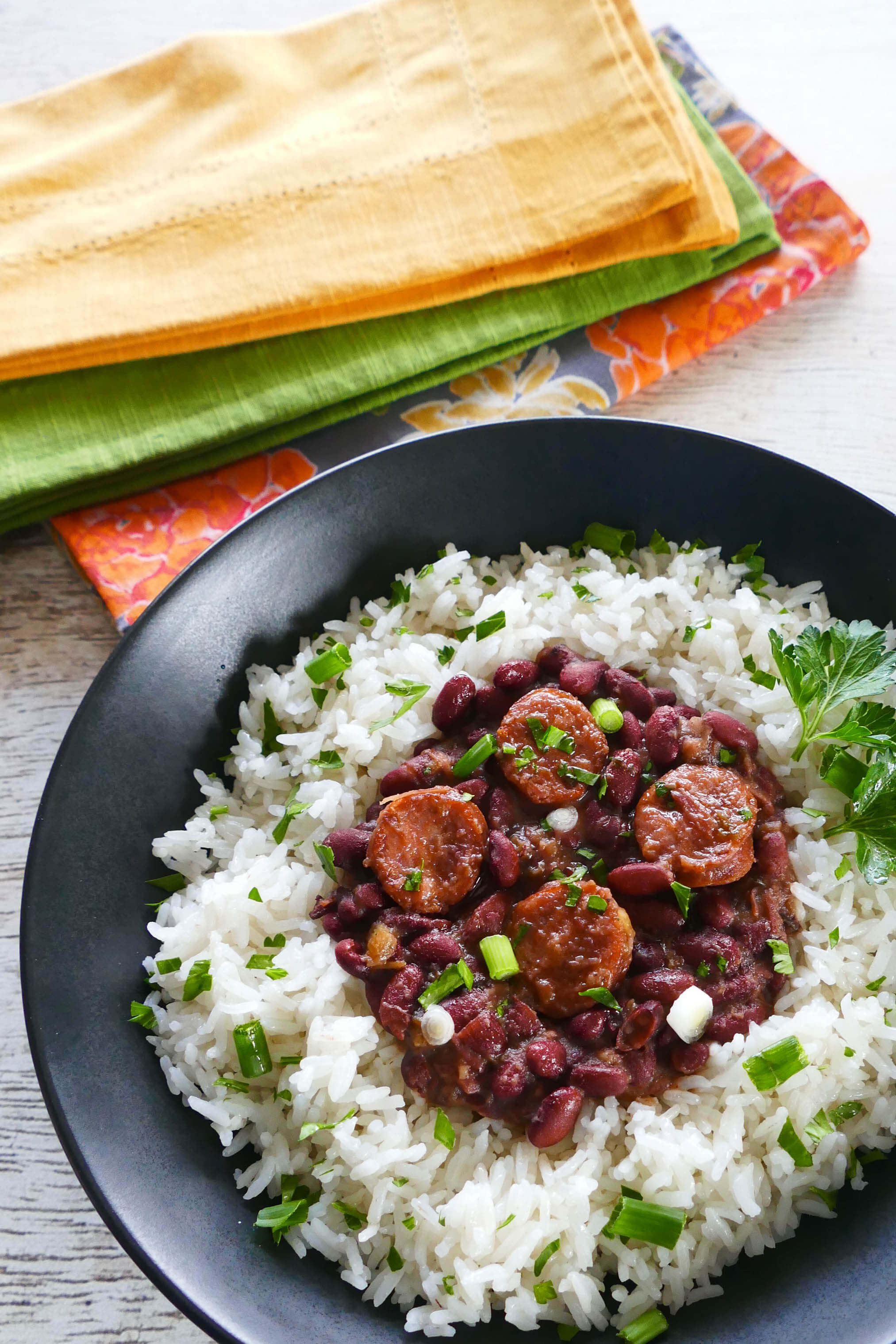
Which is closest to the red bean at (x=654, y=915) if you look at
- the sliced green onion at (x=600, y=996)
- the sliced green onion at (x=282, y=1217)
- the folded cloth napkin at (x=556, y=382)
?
the sliced green onion at (x=600, y=996)

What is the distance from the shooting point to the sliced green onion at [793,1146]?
2893 mm

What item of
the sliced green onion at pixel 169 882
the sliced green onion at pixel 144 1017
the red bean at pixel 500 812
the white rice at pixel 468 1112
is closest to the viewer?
the white rice at pixel 468 1112

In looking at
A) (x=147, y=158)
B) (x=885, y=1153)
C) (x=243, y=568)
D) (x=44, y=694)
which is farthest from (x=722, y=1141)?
(x=147, y=158)

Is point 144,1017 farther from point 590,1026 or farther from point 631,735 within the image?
point 631,735

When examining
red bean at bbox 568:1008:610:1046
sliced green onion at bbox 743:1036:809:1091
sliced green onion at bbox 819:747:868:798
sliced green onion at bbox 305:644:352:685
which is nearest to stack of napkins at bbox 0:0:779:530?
sliced green onion at bbox 305:644:352:685

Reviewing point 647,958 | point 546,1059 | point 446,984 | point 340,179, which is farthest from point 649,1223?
point 340,179

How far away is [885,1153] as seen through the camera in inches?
118

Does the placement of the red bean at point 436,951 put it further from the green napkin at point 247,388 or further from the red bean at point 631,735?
the green napkin at point 247,388

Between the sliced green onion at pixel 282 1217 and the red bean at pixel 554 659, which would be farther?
the red bean at pixel 554 659

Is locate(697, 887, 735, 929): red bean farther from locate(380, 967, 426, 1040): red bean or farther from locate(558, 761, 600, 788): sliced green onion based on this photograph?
locate(380, 967, 426, 1040): red bean

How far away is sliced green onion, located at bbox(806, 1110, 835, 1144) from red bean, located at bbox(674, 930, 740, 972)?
17.6 inches

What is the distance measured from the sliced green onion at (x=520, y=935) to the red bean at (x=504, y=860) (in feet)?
0.43

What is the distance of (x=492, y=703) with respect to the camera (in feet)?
11.4

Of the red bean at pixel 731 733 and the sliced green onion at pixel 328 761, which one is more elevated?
the red bean at pixel 731 733
